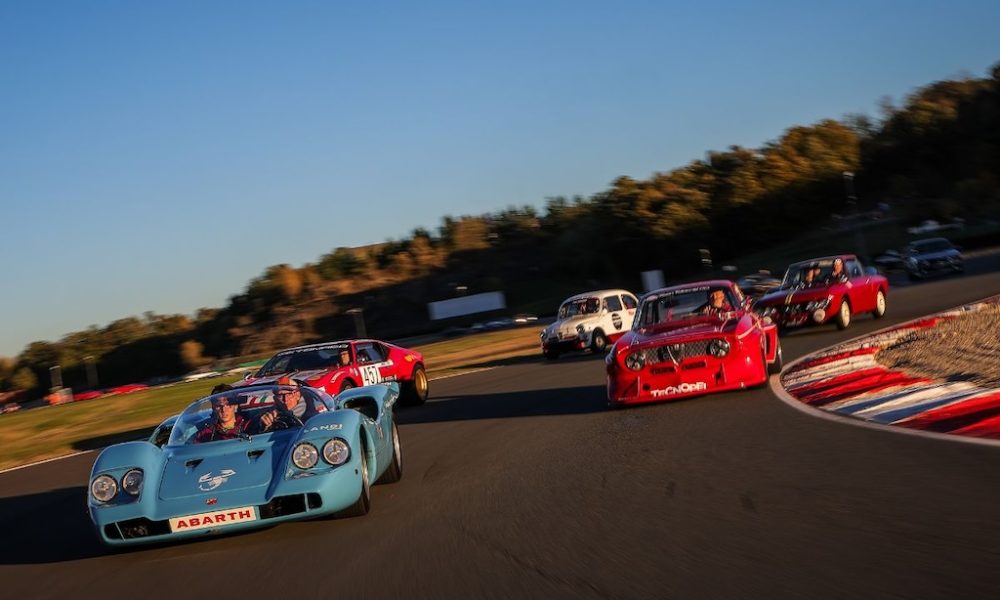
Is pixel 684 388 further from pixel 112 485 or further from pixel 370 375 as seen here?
pixel 112 485

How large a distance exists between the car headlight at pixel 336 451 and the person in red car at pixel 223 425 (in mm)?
963

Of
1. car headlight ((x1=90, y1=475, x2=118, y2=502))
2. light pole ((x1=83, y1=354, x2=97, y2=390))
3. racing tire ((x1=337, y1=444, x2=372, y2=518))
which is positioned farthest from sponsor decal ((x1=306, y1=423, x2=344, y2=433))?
light pole ((x1=83, y1=354, x2=97, y2=390))

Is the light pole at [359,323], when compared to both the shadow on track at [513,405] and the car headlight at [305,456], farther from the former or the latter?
the car headlight at [305,456]

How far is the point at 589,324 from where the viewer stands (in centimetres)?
2359

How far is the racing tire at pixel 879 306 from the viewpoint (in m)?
20.8

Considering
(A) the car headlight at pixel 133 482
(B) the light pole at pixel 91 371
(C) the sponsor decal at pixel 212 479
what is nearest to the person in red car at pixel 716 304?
(C) the sponsor decal at pixel 212 479

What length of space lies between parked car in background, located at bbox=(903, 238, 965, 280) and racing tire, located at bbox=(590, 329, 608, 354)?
1746 cm

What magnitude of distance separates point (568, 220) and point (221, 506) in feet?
298

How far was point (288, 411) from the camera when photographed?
8234 millimetres

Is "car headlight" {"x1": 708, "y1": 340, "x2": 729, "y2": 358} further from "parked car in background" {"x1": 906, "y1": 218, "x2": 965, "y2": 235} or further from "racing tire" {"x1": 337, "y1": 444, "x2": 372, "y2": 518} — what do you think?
"parked car in background" {"x1": 906, "y1": 218, "x2": 965, "y2": 235}

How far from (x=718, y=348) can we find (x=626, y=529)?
5.87 meters

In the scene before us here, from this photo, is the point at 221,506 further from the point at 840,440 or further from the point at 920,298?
the point at 920,298

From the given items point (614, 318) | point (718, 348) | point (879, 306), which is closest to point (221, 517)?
point (718, 348)

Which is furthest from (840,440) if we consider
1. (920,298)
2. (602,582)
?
(920,298)
